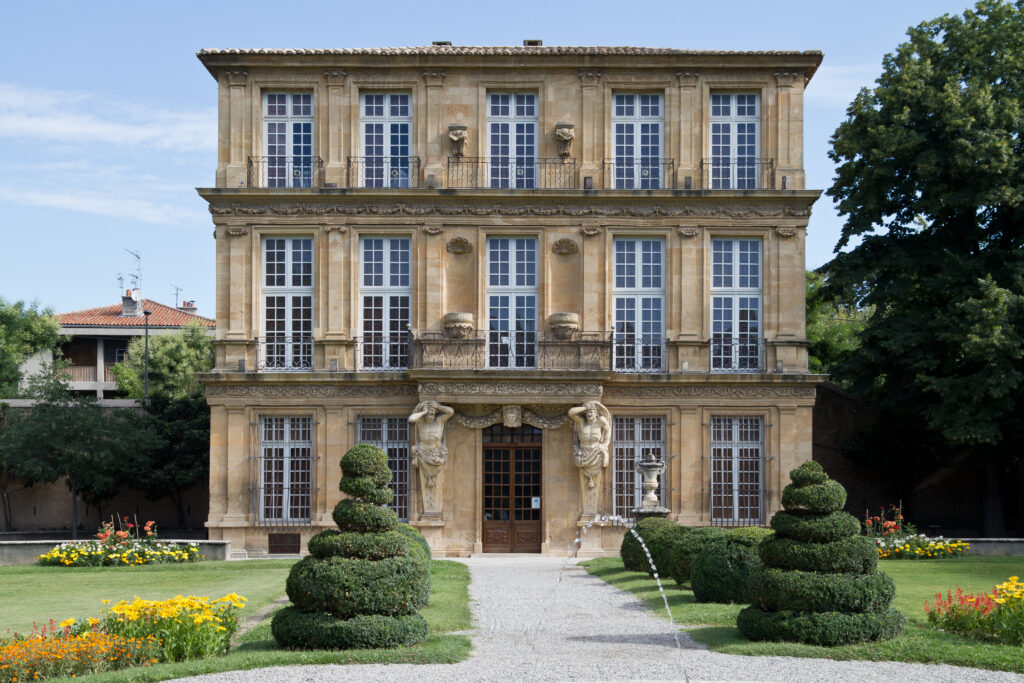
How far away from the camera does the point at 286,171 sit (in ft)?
105

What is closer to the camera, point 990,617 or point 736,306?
point 990,617

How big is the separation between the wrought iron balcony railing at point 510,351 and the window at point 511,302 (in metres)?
0.03

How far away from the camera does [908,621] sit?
1638 centimetres

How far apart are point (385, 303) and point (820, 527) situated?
730 inches

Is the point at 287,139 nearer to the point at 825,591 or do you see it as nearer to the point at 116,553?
the point at 116,553

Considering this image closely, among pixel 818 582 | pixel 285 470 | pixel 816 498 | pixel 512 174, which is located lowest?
pixel 285 470

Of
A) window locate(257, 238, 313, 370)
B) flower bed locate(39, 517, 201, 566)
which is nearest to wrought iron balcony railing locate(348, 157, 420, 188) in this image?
window locate(257, 238, 313, 370)

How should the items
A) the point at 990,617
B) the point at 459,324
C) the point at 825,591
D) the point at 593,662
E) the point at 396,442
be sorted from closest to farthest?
1. the point at 593,662
2. the point at 825,591
3. the point at 990,617
4. the point at 459,324
5. the point at 396,442

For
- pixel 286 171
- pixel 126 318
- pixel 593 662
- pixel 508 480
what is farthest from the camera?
pixel 126 318

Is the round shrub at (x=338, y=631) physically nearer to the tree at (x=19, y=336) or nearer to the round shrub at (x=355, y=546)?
the round shrub at (x=355, y=546)

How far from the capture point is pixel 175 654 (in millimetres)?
14156

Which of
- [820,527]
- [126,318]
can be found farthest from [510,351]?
[126,318]

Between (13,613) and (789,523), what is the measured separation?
39.4ft

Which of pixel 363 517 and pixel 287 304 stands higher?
pixel 287 304
